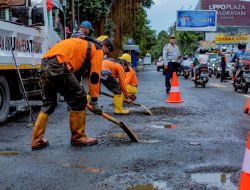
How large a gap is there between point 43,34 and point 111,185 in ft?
23.2

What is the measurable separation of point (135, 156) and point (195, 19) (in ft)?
176

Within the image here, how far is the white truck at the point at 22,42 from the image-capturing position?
873 centimetres

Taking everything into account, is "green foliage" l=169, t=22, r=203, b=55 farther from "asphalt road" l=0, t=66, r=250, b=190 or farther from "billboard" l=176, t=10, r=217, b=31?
"asphalt road" l=0, t=66, r=250, b=190

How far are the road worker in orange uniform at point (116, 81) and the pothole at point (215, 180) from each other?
201 inches

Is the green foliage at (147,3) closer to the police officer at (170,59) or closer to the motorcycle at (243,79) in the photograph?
the motorcycle at (243,79)

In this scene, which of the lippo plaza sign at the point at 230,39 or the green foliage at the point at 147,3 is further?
the lippo plaza sign at the point at 230,39

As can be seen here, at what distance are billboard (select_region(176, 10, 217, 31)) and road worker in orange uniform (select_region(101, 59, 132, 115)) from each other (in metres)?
49.0

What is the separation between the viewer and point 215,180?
15.1 feet

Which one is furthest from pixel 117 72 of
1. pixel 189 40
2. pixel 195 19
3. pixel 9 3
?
pixel 189 40

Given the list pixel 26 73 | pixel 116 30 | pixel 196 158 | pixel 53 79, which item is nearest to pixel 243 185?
pixel 196 158

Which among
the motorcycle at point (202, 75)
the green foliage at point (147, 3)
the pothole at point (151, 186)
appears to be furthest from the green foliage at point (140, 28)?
the pothole at point (151, 186)

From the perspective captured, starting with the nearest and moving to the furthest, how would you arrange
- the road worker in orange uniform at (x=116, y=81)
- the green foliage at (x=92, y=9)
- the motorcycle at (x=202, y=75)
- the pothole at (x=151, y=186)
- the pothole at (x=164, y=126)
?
the pothole at (x=151, y=186) < the pothole at (x=164, y=126) < the road worker in orange uniform at (x=116, y=81) < the motorcycle at (x=202, y=75) < the green foliage at (x=92, y=9)

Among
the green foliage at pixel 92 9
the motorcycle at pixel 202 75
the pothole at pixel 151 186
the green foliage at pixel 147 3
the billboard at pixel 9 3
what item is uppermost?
the green foliage at pixel 147 3

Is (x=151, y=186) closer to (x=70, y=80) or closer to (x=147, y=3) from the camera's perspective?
(x=70, y=80)
